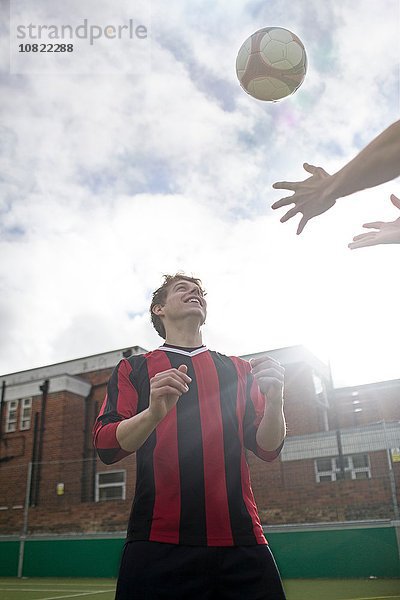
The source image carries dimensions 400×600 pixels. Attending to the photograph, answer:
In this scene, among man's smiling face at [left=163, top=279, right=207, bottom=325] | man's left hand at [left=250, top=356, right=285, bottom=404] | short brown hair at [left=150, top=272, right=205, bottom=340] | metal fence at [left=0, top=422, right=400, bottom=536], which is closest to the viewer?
man's left hand at [left=250, top=356, right=285, bottom=404]

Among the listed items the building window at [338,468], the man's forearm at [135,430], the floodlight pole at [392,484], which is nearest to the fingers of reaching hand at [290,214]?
the man's forearm at [135,430]

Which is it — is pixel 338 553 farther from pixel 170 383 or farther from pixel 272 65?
pixel 170 383

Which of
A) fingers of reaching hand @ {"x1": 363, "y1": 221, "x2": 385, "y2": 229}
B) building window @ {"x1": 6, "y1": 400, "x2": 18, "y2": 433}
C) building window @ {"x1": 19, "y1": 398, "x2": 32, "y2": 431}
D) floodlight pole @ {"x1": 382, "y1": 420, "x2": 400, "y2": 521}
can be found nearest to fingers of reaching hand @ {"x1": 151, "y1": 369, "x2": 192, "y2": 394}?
fingers of reaching hand @ {"x1": 363, "y1": 221, "x2": 385, "y2": 229}

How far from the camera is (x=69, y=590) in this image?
11.3 m

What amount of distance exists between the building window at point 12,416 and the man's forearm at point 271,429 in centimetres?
2339

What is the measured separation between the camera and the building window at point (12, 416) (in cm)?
2398

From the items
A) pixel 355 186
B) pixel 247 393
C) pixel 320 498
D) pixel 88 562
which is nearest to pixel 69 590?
pixel 88 562

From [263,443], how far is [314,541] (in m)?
10.6

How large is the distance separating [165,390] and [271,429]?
70cm

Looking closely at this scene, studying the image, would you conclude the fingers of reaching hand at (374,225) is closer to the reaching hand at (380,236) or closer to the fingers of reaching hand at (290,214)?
the reaching hand at (380,236)

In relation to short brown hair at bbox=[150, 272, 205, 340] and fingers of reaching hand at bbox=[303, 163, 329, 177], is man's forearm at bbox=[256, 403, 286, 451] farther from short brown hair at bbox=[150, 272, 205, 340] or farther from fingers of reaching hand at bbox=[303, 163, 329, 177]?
fingers of reaching hand at bbox=[303, 163, 329, 177]

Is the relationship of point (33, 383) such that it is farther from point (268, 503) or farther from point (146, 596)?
point (146, 596)

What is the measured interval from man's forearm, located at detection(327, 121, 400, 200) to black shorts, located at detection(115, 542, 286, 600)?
5.10ft

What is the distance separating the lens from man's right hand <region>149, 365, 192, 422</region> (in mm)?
2145
